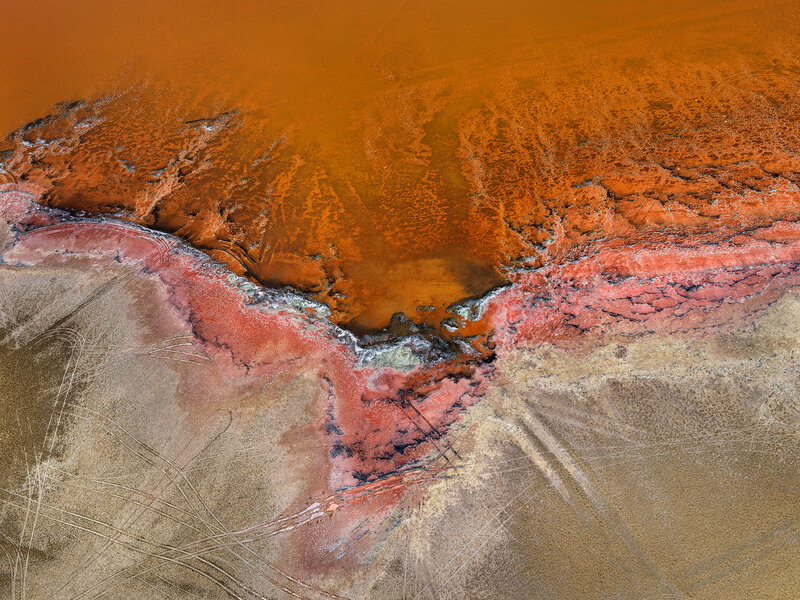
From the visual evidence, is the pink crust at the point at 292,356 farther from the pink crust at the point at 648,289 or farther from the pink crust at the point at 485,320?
the pink crust at the point at 648,289

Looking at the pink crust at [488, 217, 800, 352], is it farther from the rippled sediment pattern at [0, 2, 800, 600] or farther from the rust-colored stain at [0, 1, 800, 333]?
the rust-colored stain at [0, 1, 800, 333]

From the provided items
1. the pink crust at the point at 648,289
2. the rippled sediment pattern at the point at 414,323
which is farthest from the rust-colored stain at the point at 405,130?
the pink crust at the point at 648,289

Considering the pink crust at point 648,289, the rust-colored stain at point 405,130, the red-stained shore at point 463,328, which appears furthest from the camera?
the rust-colored stain at point 405,130

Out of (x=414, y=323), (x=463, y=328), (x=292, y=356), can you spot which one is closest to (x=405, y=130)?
(x=414, y=323)

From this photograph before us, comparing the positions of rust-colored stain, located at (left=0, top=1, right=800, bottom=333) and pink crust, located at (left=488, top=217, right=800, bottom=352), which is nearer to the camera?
pink crust, located at (left=488, top=217, right=800, bottom=352)

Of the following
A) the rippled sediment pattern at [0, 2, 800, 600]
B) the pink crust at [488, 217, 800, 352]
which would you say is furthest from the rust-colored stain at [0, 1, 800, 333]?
the pink crust at [488, 217, 800, 352]

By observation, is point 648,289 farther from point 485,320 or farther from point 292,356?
point 292,356
